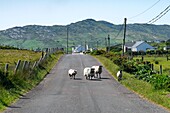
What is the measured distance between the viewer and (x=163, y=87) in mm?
24172

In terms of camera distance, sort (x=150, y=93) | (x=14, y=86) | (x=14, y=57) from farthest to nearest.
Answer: (x=14, y=57)
(x=14, y=86)
(x=150, y=93)

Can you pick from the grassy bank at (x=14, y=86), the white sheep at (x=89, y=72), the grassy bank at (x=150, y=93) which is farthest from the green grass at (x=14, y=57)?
the grassy bank at (x=150, y=93)

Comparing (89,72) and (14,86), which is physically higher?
(89,72)

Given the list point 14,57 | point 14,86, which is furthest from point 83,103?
point 14,57

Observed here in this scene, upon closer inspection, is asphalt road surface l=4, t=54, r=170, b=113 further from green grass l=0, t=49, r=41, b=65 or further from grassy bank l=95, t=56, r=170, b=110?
green grass l=0, t=49, r=41, b=65

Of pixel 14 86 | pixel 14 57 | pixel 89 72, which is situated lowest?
pixel 14 86

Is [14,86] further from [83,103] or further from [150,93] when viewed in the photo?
[150,93]

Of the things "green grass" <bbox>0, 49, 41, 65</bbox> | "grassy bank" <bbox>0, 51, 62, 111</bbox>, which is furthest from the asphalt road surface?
"green grass" <bbox>0, 49, 41, 65</bbox>

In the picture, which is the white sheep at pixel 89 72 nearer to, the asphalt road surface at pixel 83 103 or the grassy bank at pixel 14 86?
the grassy bank at pixel 14 86

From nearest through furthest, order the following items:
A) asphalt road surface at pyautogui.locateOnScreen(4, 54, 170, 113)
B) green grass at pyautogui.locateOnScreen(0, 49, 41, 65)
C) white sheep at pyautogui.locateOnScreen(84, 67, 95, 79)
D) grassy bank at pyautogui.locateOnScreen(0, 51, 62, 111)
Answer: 1. asphalt road surface at pyautogui.locateOnScreen(4, 54, 170, 113)
2. grassy bank at pyautogui.locateOnScreen(0, 51, 62, 111)
3. white sheep at pyautogui.locateOnScreen(84, 67, 95, 79)
4. green grass at pyautogui.locateOnScreen(0, 49, 41, 65)

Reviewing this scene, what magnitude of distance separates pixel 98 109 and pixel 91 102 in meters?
2.33

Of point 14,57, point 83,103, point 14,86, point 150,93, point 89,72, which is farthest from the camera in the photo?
point 14,57

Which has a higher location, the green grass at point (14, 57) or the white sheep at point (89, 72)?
the green grass at point (14, 57)

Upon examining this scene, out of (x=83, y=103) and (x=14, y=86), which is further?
(x=14, y=86)
